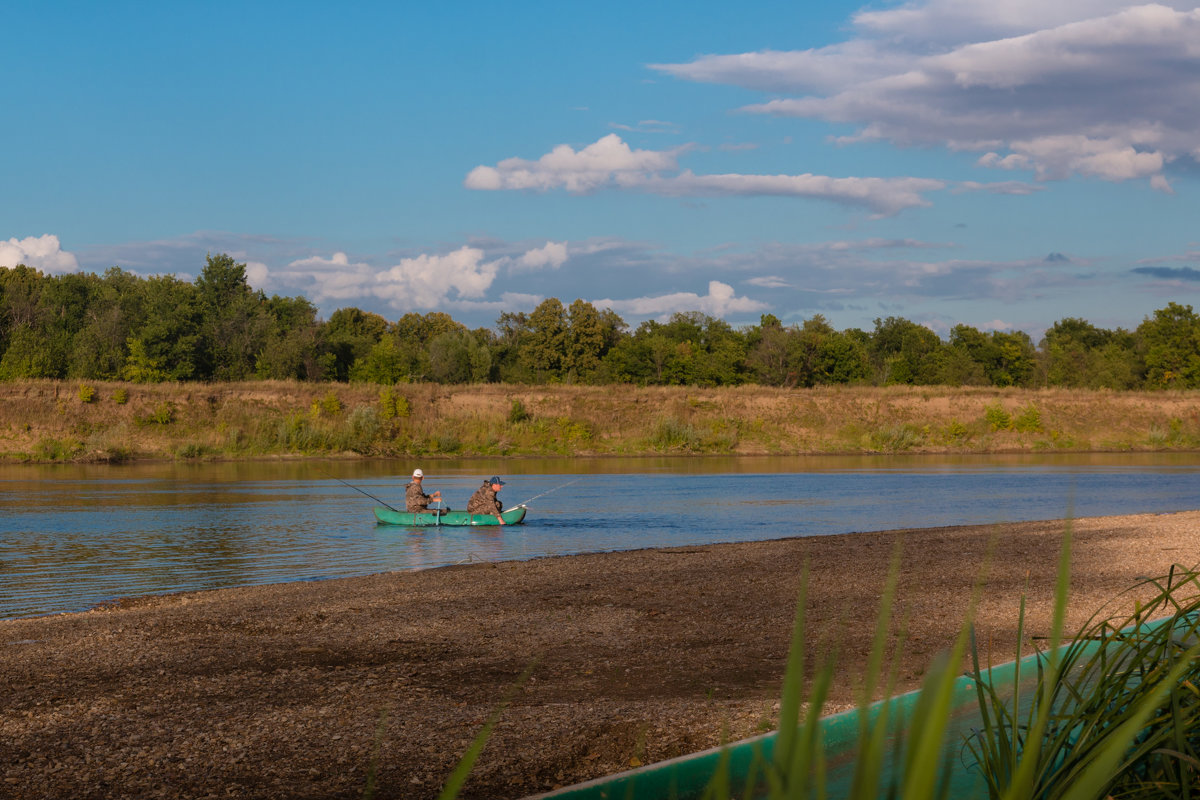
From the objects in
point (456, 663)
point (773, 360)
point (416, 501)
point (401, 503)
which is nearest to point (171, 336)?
point (773, 360)

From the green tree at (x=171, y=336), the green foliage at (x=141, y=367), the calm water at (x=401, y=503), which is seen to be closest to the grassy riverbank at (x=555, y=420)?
the calm water at (x=401, y=503)

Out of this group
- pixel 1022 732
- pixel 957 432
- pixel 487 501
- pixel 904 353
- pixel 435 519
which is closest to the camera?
pixel 1022 732

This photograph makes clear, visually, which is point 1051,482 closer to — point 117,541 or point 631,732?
point 117,541

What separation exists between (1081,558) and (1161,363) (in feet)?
249

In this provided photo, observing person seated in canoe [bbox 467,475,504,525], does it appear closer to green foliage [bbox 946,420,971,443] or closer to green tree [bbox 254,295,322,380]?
green foliage [bbox 946,420,971,443]

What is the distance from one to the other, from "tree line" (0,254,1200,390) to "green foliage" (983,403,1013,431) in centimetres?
1886

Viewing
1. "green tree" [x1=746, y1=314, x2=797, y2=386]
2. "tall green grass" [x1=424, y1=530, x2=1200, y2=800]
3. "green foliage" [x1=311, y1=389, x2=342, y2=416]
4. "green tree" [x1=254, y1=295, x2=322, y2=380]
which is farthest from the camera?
"green tree" [x1=746, y1=314, x2=797, y2=386]

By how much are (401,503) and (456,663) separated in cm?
2102

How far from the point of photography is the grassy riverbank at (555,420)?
52.0 meters

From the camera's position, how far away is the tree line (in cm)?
7450

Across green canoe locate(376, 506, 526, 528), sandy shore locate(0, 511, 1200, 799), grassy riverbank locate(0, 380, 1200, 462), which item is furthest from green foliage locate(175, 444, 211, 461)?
sandy shore locate(0, 511, 1200, 799)

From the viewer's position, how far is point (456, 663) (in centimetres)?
928

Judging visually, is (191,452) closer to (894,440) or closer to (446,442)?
(446,442)

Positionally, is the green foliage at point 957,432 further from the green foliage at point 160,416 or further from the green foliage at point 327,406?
the green foliage at point 160,416
